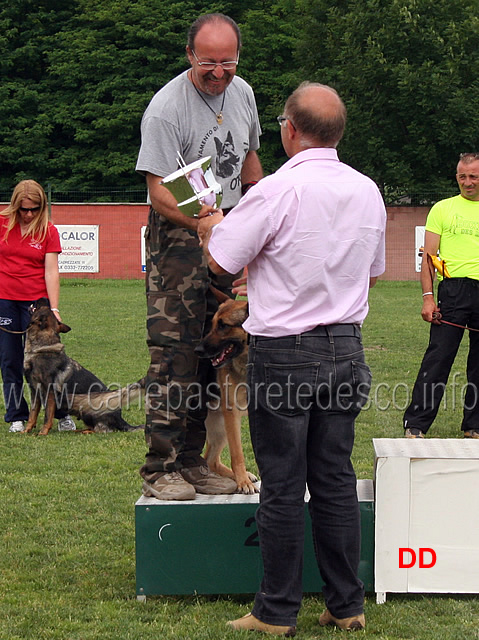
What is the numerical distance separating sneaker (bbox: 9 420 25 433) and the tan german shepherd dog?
3826mm

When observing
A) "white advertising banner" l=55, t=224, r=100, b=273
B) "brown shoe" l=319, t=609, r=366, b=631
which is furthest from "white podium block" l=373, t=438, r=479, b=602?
"white advertising banner" l=55, t=224, r=100, b=273

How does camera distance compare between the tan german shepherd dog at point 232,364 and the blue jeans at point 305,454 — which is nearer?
the blue jeans at point 305,454

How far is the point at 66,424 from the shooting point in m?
7.79

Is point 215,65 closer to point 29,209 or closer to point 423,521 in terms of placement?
point 423,521

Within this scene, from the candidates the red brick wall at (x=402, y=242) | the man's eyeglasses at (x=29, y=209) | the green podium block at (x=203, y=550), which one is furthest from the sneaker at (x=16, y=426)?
the red brick wall at (x=402, y=242)

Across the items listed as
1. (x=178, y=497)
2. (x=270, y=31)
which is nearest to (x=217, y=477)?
(x=178, y=497)

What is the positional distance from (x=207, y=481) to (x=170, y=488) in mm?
300

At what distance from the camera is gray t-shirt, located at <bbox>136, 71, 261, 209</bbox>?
3748 mm

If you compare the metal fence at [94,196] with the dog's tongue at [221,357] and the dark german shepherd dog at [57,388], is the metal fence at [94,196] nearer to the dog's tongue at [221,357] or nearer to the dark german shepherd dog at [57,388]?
the dark german shepherd dog at [57,388]

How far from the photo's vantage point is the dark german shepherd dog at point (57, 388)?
7535mm

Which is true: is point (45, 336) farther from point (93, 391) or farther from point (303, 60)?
point (303, 60)

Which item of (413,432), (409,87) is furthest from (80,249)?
(413,432)

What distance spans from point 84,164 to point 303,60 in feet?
33.0

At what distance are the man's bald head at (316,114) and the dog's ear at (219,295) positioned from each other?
3.51 feet
